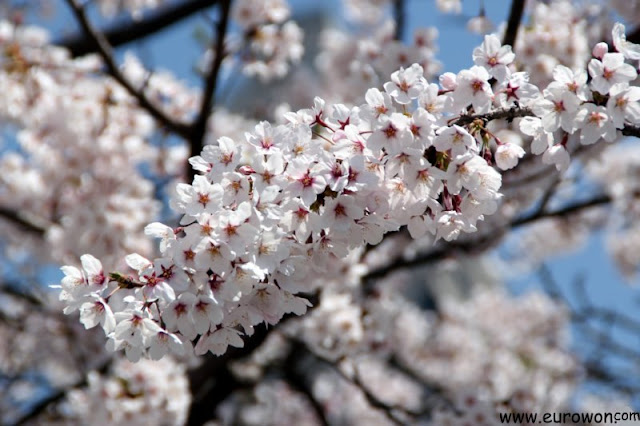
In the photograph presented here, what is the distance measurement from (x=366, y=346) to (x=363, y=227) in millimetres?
3053

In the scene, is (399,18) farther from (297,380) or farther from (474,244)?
(297,380)

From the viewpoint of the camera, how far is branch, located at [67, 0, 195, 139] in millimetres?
3922

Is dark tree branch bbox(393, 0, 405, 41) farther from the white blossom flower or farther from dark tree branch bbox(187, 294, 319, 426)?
the white blossom flower

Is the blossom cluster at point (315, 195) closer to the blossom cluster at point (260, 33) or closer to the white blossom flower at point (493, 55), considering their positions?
the white blossom flower at point (493, 55)

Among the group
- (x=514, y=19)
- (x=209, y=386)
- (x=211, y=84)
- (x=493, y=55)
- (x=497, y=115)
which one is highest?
(x=493, y=55)

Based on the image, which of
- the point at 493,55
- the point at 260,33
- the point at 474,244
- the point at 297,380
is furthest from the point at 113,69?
the point at 474,244

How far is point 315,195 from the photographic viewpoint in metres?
1.66

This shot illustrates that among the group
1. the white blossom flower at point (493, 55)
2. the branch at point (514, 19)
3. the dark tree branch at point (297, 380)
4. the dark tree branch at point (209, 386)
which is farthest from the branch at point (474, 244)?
the white blossom flower at point (493, 55)

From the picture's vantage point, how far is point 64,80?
18.4ft

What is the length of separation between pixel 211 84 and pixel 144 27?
245 centimetres

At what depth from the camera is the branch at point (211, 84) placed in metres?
4.14

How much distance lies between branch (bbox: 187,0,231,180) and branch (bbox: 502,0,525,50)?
1.76 metres

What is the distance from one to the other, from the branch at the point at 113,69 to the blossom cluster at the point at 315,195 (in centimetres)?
257

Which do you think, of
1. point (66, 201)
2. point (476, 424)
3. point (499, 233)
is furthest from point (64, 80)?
point (476, 424)
